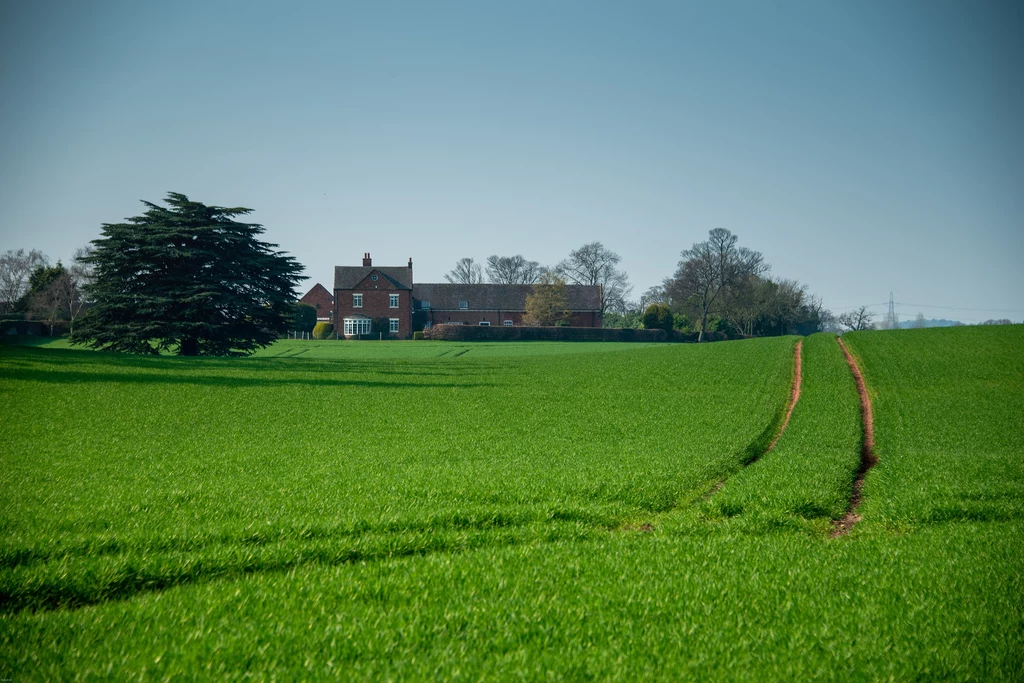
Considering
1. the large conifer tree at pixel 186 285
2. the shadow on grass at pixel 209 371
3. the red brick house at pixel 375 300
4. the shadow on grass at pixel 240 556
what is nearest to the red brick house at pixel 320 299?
the red brick house at pixel 375 300

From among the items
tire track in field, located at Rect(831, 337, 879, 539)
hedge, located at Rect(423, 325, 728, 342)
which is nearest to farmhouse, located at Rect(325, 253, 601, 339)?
hedge, located at Rect(423, 325, 728, 342)

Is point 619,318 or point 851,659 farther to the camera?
point 619,318

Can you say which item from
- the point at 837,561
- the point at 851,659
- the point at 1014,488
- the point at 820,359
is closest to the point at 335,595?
the point at 851,659

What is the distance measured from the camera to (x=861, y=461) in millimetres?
15734

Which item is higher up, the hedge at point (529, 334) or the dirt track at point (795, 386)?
the hedge at point (529, 334)

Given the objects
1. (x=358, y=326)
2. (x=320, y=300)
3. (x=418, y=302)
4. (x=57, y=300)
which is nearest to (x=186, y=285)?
(x=57, y=300)

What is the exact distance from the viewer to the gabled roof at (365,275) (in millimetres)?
96625

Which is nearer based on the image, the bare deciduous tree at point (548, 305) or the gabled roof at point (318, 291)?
the bare deciduous tree at point (548, 305)

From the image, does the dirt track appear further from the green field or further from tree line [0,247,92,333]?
tree line [0,247,92,333]

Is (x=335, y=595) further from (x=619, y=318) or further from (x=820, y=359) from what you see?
(x=619, y=318)

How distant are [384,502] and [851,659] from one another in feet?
21.7

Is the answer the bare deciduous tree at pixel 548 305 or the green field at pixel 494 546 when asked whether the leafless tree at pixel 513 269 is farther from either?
the green field at pixel 494 546

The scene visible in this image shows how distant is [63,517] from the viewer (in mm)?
8453

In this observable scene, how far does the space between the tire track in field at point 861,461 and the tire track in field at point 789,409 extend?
2144 millimetres
